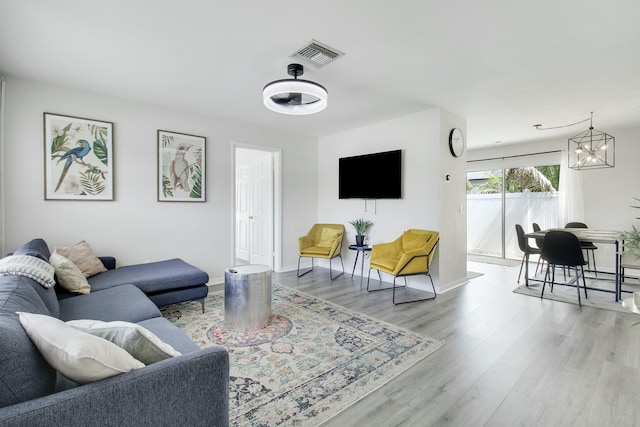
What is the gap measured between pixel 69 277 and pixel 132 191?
1.53m

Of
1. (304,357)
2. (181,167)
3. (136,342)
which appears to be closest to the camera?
(136,342)

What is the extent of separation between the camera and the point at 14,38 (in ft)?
7.82

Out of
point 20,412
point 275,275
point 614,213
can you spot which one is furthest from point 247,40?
point 614,213

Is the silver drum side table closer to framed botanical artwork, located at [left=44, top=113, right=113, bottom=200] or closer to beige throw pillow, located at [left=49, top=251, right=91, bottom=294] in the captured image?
beige throw pillow, located at [left=49, top=251, right=91, bottom=294]

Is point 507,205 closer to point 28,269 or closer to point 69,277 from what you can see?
point 69,277

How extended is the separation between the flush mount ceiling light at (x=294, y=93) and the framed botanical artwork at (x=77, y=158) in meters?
2.12

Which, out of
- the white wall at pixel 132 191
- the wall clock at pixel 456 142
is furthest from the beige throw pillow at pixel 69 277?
the wall clock at pixel 456 142

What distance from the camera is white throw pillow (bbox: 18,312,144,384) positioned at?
3.01 ft

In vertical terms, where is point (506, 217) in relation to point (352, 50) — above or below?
below

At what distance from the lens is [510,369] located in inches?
86.0

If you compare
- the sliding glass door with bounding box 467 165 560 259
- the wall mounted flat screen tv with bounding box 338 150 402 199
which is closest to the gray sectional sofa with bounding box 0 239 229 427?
the wall mounted flat screen tv with bounding box 338 150 402 199

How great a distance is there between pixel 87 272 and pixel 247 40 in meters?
2.70

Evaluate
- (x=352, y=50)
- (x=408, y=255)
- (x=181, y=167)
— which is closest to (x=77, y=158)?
(x=181, y=167)

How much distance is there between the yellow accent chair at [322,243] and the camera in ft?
15.8
